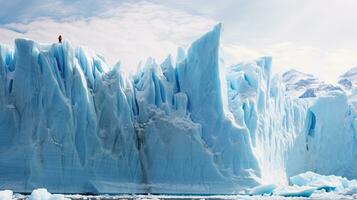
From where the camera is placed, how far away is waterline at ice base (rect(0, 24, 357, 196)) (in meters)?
25.2

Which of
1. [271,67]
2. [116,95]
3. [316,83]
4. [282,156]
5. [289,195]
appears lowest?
[289,195]

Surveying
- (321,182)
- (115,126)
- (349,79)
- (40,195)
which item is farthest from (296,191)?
(349,79)

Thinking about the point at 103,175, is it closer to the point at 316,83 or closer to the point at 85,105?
the point at 85,105

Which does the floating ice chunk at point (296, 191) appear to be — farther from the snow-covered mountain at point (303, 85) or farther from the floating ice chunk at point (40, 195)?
the snow-covered mountain at point (303, 85)

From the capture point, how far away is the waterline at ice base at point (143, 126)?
82.6 ft

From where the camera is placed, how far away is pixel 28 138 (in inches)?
984

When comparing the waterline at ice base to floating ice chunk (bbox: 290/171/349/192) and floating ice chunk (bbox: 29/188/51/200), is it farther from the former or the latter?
floating ice chunk (bbox: 29/188/51/200)

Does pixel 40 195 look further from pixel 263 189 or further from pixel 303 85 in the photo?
pixel 303 85

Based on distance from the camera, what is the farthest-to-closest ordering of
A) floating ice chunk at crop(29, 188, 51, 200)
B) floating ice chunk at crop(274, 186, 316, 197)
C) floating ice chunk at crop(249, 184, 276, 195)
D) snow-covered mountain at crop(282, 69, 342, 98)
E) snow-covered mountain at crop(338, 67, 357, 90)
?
snow-covered mountain at crop(338, 67, 357, 90) < snow-covered mountain at crop(282, 69, 342, 98) < floating ice chunk at crop(249, 184, 276, 195) < floating ice chunk at crop(274, 186, 316, 197) < floating ice chunk at crop(29, 188, 51, 200)

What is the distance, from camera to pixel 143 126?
28.0 metres

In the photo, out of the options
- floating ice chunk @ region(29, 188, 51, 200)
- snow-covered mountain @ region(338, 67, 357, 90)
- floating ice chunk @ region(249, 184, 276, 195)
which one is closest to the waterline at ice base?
floating ice chunk @ region(249, 184, 276, 195)

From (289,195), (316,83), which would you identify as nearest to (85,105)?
(289,195)

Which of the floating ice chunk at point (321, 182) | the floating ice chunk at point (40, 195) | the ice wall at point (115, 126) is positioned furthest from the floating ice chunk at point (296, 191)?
the floating ice chunk at point (40, 195)

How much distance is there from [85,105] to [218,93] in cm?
643
